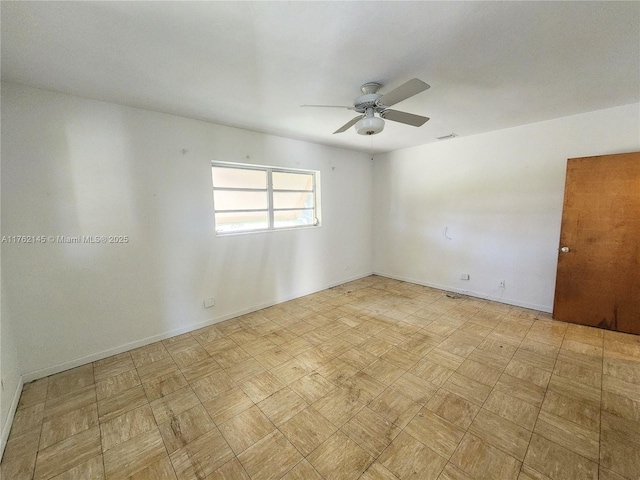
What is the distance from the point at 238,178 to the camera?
11.4ft

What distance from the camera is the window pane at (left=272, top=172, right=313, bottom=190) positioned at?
12.8ft

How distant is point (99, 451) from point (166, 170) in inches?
97.0

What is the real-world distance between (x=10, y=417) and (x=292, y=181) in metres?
3.67

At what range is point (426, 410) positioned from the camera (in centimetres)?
181

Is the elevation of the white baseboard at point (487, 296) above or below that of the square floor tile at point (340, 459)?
above

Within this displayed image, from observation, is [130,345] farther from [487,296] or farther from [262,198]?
[487,296]

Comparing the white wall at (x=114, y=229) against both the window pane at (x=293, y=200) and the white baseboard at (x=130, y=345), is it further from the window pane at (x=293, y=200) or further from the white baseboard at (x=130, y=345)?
the window pane at (x=293, y=200)

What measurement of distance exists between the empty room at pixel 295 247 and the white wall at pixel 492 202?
0.03 m

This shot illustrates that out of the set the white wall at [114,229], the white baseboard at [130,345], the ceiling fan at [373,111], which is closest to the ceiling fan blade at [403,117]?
the ceiling fan at [373,111]

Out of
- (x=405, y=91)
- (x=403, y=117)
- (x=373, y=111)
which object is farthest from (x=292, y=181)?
(x=405, y=91)

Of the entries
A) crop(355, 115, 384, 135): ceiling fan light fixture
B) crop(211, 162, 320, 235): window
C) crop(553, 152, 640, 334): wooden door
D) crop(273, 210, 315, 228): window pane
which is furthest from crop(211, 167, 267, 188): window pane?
crop(553, 152, 640, 334): wooden door

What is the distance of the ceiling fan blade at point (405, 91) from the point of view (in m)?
1.66

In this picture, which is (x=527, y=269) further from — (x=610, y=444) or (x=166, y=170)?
(x=166, y=170)

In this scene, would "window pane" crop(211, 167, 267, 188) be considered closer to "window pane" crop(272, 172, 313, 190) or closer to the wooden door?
"window pane" crop(272, 172, 313, 190)
